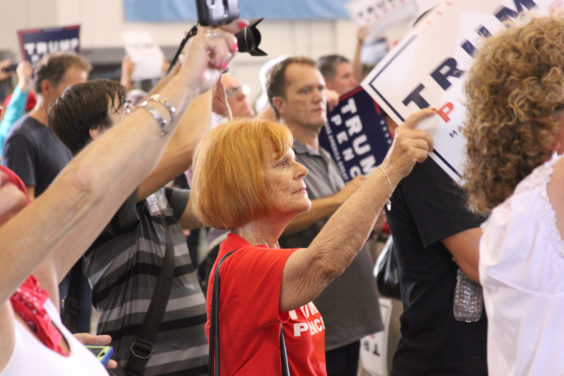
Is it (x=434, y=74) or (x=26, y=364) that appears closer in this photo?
(x=26, y=364)

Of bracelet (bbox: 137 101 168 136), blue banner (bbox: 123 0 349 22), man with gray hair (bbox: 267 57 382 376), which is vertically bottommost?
blue banner (bbox: 123 0 349 22)

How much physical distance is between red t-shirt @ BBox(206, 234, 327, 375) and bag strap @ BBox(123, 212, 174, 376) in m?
0.49

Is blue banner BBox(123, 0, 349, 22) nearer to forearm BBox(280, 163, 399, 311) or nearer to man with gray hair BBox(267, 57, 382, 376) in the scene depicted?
man with gray hair BBox(267, 57, 382, 376)

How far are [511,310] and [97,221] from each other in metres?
0.78

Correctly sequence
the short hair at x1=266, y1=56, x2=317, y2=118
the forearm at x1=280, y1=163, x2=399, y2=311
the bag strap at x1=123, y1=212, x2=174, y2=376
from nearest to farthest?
the forearm at x1=280, y1=163, x2=399, y2=311 → the bag strap at x1=123, y1=212, x2=174, y2=376 → the short hair at x1=266, y1=56, x2=317, y2=118

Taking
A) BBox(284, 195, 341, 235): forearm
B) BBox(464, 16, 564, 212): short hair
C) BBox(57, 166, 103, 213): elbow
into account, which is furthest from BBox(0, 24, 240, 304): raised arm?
BBox(284, 195, 341, 235): forearm

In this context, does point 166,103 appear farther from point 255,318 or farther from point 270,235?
point 270,235

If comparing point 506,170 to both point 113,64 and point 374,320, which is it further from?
point 113,64

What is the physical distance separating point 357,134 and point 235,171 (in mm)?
1592

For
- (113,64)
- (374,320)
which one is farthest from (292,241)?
(113,64)

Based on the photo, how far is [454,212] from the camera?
1998 mm

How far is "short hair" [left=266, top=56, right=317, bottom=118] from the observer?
3.76m

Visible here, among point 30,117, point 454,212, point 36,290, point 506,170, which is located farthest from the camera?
point 30,117

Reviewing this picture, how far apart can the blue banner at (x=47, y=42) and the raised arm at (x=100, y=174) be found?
403cm
